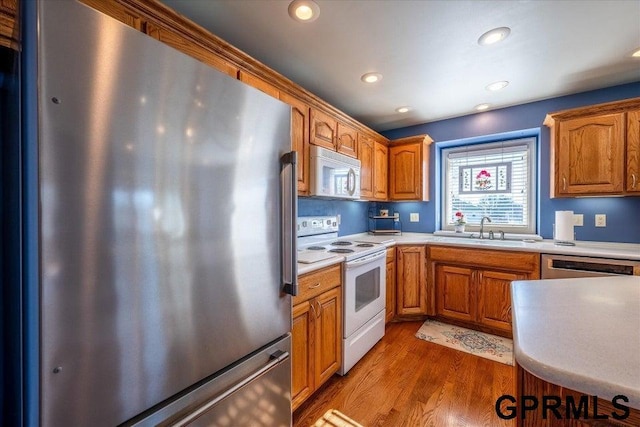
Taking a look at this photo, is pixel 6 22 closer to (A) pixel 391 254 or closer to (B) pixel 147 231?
(B) pixel 147 231

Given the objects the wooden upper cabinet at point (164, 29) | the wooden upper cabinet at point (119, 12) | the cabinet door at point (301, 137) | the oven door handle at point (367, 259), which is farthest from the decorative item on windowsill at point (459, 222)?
the wooden upper cabinet at point (119, 12)

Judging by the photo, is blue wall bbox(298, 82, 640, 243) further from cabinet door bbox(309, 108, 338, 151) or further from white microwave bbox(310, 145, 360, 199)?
cabinet door bbox(309, 108, 338, 151)

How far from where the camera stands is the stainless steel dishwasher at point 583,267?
194cm

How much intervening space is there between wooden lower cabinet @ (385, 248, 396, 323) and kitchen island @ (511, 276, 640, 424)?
1628 mm

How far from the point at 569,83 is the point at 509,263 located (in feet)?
5.53

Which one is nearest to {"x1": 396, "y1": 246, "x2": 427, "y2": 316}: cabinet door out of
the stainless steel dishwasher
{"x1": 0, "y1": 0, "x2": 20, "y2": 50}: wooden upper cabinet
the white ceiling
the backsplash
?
the backsplash

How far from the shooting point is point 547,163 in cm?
269

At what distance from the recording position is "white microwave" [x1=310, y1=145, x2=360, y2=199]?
2053 mm

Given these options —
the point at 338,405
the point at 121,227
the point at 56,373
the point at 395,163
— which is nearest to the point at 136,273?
the point at 121,227

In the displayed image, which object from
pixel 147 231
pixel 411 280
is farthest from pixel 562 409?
pixel 411 280

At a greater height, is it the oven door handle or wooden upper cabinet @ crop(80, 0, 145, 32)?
wooden upper cabinet @ crop(80, 0, 145, 32)

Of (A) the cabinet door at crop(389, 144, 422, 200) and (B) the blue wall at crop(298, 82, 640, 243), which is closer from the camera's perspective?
(B) the blue wall at crop(298, 82, 640, 243)

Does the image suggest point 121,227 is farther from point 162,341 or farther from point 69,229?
point 162,341

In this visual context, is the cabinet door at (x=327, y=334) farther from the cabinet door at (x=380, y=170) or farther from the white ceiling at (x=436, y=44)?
the white ceiling at (x=436, y=44)
